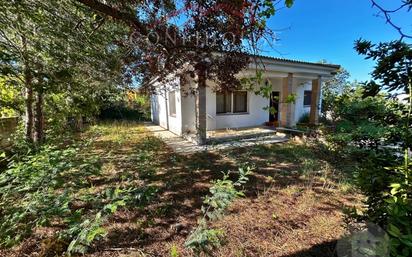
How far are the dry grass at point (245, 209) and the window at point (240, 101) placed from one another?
17.7ft

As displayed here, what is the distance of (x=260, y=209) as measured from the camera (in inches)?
141

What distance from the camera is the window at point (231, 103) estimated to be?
10977 millimetres

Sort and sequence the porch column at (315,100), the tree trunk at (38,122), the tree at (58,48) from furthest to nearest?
the porch column at (315,100) → the tree trunk at (38,122) → the tree at (58,48)

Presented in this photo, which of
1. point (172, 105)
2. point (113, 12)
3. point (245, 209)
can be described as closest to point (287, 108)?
point (172, 105)

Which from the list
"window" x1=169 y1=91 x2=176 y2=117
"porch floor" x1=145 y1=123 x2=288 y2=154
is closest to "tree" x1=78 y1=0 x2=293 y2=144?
"porch floor" x1=145 y1=123 x2=288 y2=154

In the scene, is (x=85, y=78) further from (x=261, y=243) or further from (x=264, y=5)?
(x=261, y=243)

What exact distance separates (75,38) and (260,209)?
4463mm

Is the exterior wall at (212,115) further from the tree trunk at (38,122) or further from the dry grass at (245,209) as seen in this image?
the tree trunk at (38,122)

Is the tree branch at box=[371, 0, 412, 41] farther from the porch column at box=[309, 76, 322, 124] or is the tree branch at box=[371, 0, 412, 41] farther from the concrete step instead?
the porch column at box=[309, 76, 322, 124]

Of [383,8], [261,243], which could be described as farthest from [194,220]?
[383,8]

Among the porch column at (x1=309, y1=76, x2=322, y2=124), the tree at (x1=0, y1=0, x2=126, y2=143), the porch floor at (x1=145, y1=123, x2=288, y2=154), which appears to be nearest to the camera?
the tree at (x1=0, y1=0, x2=126, y2=143)

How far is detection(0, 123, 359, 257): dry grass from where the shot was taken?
2.68 meters

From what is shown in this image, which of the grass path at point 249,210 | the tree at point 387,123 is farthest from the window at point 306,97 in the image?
the tree at point 387,123

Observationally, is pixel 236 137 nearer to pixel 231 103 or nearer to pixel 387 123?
pixel 231 103
